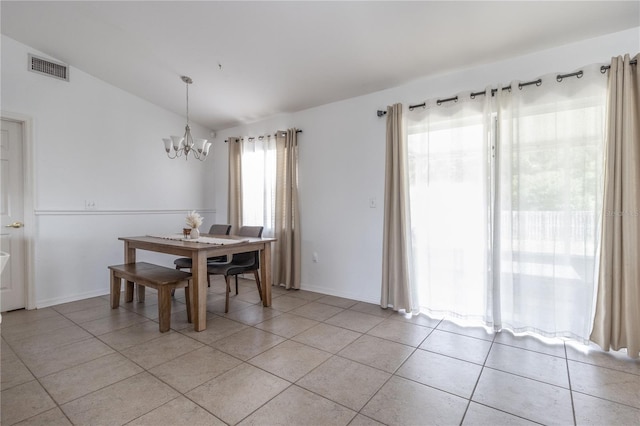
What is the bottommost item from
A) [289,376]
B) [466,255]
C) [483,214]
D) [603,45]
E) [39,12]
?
[289,376]

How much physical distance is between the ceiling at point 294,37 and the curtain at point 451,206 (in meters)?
0.51

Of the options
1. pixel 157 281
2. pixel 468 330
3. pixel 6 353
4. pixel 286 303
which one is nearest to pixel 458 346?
pixel 468 330

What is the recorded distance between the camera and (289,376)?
6.44 ft

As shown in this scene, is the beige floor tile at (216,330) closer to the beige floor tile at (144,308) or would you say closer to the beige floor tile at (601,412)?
the beige floor tile at (144,308)

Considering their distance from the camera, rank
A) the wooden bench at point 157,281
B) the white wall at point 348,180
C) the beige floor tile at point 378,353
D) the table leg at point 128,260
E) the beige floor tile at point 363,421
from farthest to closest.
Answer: the table leg at point 128,260 < the white wall at point 348,180 < the wooden bench at point 157,281 < the beige floor tile at point 378,353 < the beige floor tile at point 363,421

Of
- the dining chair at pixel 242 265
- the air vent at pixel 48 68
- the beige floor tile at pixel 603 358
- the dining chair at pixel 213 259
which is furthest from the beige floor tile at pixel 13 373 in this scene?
the beige floor tile at pixel 603 358

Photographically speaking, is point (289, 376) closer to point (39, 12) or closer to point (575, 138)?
point (575, 138)

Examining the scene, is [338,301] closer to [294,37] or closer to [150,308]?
[150,308]

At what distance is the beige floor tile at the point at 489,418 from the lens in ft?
5.01

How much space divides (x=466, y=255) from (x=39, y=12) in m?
4.38

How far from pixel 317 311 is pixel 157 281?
1554mm

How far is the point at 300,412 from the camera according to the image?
1.62m

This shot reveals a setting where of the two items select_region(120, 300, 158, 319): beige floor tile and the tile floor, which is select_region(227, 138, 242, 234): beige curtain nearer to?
select_region(120, 300, 158, 319): beige floor tile

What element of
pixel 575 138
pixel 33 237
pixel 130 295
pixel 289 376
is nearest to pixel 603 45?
pixel 575 138
